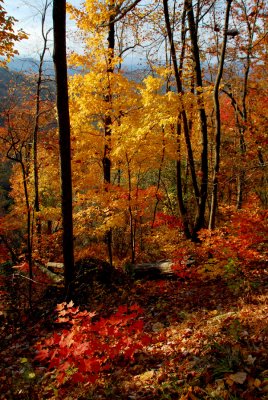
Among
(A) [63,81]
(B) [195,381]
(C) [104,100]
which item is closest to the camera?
(B) [195,381]

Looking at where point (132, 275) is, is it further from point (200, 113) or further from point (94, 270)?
point (200, 113)

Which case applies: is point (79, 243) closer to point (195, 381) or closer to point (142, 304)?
point (142, 304)

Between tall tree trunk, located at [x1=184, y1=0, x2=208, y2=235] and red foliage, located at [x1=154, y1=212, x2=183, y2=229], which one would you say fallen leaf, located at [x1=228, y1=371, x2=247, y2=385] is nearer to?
tall tree trunk, located at [x1=184, y1=0, x2=208, y2=235]

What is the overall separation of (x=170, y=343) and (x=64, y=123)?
4884mm

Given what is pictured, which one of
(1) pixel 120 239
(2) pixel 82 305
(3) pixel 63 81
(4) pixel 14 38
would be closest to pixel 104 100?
(4) pixel 14 38

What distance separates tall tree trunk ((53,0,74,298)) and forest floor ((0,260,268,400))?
1245 millimetres

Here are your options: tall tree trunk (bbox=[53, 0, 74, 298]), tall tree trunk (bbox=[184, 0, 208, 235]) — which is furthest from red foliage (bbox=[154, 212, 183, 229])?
tall tree trunk (bbox=[53, 0, 74, 298])

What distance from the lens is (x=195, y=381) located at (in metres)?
3.62

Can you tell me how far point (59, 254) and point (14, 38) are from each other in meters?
10.2

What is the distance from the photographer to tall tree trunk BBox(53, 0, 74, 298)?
6277mm

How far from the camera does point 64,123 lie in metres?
6.67

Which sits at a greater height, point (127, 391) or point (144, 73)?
point (144, 73)

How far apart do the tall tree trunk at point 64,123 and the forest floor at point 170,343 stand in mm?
1245

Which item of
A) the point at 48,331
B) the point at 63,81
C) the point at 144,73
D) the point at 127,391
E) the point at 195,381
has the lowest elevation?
the point at 48,331
